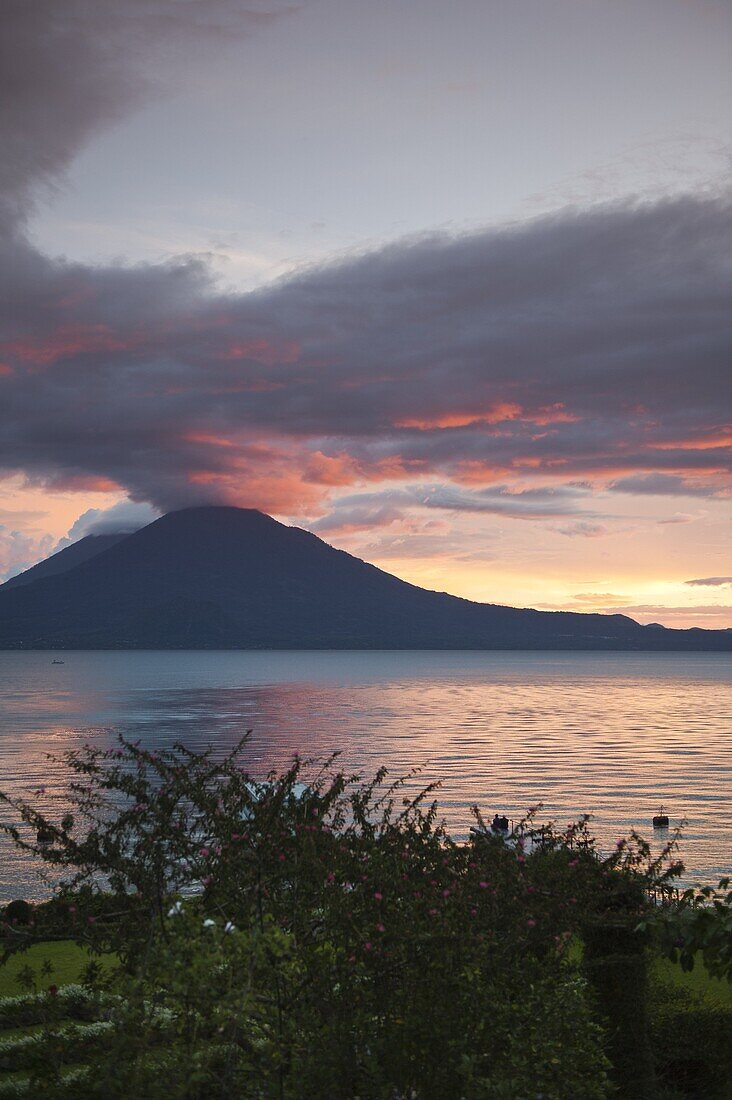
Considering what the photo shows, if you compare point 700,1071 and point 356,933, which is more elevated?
point 356,933

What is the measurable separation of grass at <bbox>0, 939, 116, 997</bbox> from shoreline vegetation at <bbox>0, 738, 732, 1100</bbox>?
10.4 ft

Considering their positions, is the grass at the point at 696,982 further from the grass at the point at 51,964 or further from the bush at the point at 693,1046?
the grass at the point at 51,964

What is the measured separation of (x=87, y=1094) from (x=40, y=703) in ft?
495

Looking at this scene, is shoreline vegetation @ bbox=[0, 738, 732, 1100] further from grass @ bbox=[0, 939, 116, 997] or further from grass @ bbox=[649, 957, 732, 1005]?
grass @ bbox=[0, 939, 116, 997]

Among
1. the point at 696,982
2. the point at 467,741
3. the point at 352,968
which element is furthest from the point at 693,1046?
the point at 467,741

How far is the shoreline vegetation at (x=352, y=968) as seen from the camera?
8875 mm

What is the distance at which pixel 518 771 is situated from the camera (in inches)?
3002

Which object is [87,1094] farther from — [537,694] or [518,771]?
[537,694]

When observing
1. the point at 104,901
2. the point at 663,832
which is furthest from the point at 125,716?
the point at 104,901

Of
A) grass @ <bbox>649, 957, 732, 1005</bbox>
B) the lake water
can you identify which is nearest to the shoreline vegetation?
grass @ <bbox>649, 957, 732, 1005</bbox>

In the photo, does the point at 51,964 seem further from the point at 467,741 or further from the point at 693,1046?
the point at 467,741

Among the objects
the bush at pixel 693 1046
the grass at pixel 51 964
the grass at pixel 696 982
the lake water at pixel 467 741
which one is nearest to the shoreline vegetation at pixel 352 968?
the bush at pixel 693 1046

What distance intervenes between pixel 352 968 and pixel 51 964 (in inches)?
435

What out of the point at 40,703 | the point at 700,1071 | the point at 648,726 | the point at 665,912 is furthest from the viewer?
the point at 40,703
